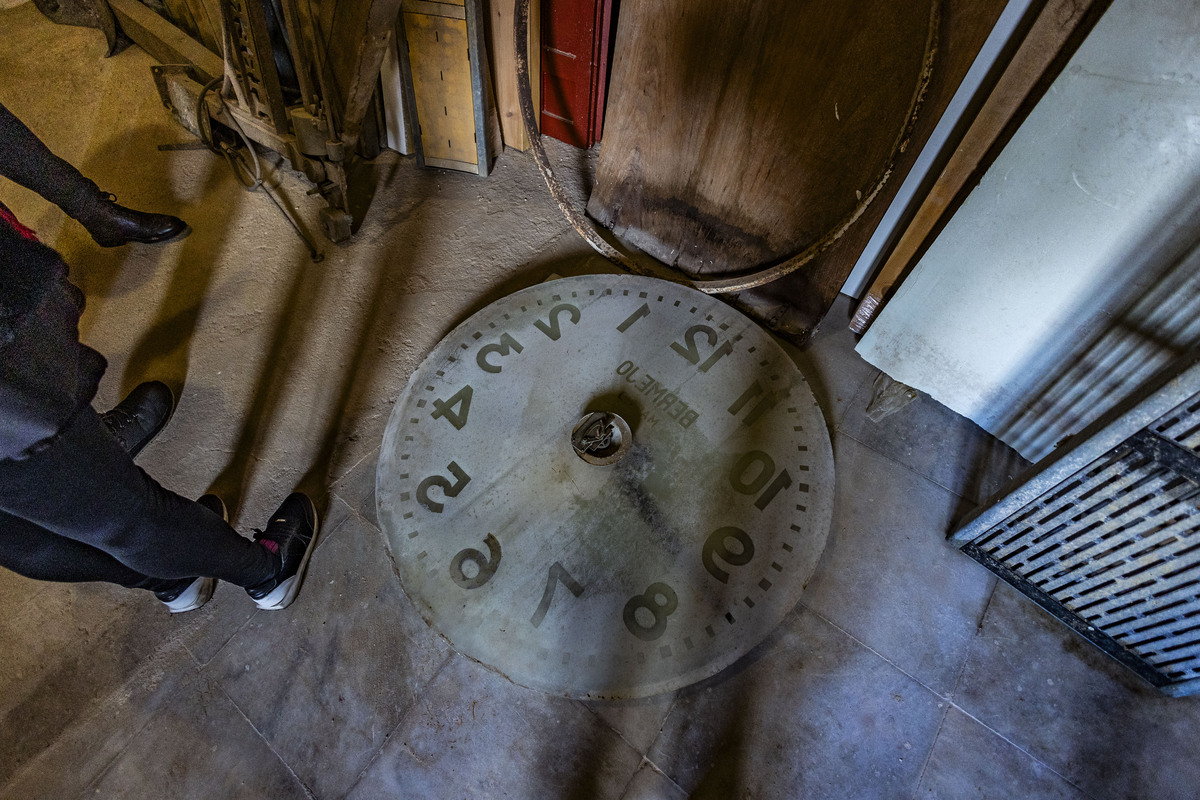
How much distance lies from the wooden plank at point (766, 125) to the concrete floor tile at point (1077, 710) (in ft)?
3.89

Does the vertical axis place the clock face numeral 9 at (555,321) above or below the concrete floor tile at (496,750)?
above

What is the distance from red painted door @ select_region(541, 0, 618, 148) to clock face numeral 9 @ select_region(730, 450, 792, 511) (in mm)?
1914

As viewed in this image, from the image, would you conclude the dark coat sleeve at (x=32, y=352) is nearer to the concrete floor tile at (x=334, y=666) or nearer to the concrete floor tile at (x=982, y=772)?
the concrete floor tile at (x=334, y=666)

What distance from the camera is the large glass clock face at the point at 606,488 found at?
1544 mm

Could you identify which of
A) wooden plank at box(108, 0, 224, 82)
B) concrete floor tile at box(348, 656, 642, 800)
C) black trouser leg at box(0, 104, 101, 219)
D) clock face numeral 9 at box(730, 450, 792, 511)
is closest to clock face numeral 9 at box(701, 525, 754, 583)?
clock face numeral 9 at box(730, 450, 792, 511)

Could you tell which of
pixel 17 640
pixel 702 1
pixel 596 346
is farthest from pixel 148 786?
pixel 702 1

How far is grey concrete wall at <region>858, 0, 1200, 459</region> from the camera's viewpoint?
136 cm

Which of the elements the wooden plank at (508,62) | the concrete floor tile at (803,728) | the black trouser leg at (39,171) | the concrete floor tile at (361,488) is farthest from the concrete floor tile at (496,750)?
the wooden plank at (508,62)

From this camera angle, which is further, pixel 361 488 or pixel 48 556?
pixel 361 488

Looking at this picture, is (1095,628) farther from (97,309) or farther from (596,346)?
(97,309)

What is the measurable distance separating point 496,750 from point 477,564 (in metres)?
0.50

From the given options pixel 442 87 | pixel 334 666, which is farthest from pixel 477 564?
pixel 442 87

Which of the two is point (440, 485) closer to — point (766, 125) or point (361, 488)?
point (361, 488)

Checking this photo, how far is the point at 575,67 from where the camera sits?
2758mm
